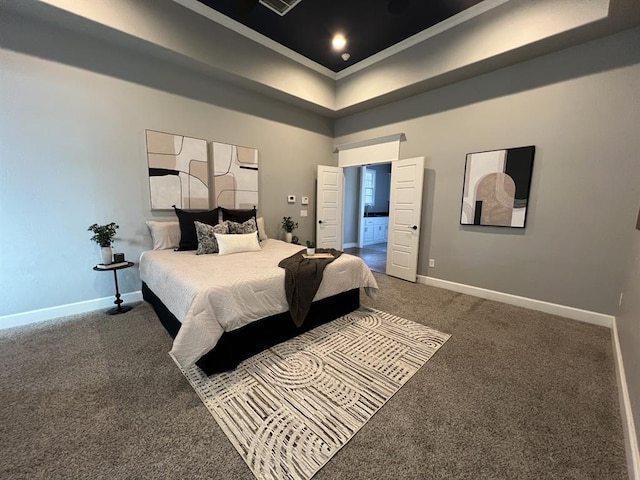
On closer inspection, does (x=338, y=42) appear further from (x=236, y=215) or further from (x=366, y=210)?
(x=366, y=210)

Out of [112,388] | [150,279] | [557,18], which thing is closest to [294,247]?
[150,279]

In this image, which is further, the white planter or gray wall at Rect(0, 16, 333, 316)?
the white planter

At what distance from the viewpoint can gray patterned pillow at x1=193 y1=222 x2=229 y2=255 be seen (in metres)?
2.91

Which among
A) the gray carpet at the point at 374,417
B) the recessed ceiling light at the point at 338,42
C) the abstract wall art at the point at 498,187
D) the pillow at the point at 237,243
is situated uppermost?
the recessed ceiling light at the point at 338,42

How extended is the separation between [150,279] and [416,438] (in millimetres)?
2680

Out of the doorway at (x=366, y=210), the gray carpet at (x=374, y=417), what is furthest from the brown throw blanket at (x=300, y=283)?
the doorway at (x=366, y=210)

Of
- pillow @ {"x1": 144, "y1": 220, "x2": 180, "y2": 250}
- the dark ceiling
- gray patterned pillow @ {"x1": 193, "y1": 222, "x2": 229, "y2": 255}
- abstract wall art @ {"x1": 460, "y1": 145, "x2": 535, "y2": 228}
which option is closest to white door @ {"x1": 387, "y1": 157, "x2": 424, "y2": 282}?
abstract wall art @ {"x1": 460, "y1": 145, "x2": 535, "y2": 228}

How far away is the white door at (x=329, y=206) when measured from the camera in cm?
482

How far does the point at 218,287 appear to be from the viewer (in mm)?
1804

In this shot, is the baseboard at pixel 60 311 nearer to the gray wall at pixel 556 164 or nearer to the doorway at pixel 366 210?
the gray wall at pixel 556 164

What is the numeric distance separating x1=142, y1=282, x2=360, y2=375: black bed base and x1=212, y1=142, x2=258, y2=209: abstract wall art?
5.36 feet

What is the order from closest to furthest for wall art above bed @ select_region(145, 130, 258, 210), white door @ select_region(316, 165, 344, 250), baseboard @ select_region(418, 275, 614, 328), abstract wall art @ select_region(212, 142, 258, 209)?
baseboard @ select_region(418, 275, 614, 328)
wall art above bed @ select_region(145, 130, 258, 210)
abstract wall art @ select_region(212, 142, 258, 209)
white door @ select_region(316, 165, 344, 250)

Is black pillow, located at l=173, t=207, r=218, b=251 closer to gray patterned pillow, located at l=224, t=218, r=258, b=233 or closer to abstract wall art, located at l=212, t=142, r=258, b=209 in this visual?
gray patterned pillow, located at l=224, t=218, r=258, b=233

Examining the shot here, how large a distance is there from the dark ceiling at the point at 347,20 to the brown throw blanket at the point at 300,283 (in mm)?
2414
